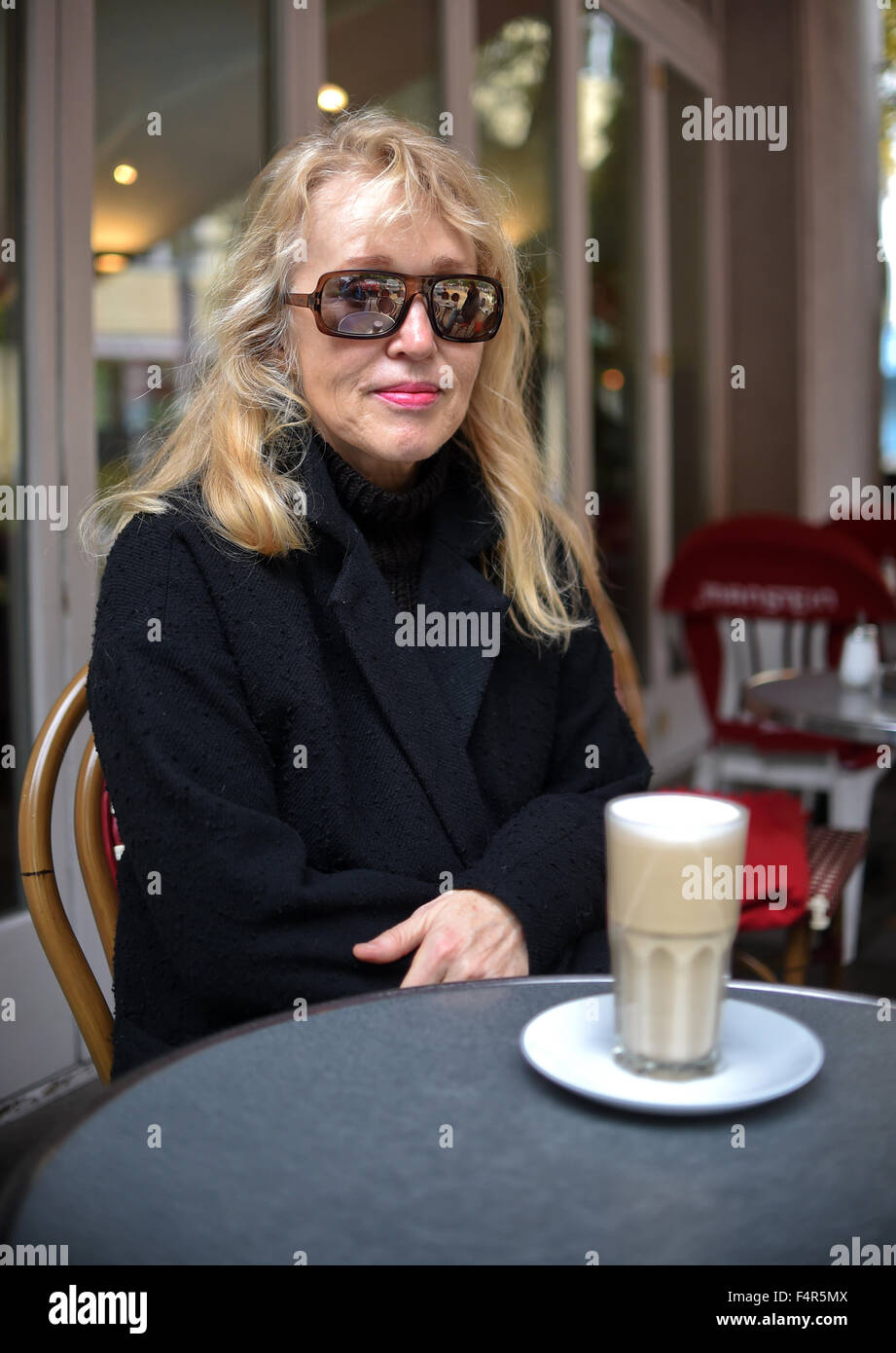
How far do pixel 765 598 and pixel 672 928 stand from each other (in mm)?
3145


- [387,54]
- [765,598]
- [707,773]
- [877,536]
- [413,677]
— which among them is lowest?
[707,773]

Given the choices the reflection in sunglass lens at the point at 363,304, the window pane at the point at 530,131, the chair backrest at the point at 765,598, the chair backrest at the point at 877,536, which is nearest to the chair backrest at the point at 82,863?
the reflection in sunglass lens at the point at 363,304

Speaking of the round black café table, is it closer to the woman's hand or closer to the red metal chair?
the woman's hand

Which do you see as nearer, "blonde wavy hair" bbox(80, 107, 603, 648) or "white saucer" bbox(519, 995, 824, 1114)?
"white saucer" bbox(519, 995, 824, 1114)

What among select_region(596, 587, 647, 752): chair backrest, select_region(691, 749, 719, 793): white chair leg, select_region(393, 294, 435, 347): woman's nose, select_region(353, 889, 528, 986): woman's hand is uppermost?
select_region(393, 294, 435, 347): woman's nose

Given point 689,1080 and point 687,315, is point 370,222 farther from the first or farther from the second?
point 687,315

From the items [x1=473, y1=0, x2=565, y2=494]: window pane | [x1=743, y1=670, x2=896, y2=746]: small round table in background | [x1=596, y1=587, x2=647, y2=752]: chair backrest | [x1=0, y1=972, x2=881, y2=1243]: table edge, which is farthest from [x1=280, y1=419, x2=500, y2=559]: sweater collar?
[x1=473, y1=0, x2=565, y2=494]: window pane

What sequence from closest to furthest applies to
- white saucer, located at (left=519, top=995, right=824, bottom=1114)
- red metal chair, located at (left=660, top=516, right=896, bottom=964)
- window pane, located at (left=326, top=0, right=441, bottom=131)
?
white saucer, located at (left=519, top=995, right=824, bottom=1114) < window pane, located at (left=326, top=0, right=441, bottom=131) < red metal chair, located at (left=660, top=516, right=896, bottom=964)

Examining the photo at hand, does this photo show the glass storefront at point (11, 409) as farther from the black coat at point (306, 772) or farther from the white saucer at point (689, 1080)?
the white saucer at point (689, 1080)

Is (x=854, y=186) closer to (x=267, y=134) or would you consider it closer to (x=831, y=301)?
(x=831, y=301)

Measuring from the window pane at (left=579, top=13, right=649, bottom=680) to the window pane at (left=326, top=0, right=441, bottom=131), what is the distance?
1145mm

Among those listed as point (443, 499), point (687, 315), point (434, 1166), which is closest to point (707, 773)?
point (443, 499)

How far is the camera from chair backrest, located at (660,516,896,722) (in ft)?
12.0

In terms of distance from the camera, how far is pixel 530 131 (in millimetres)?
4520
